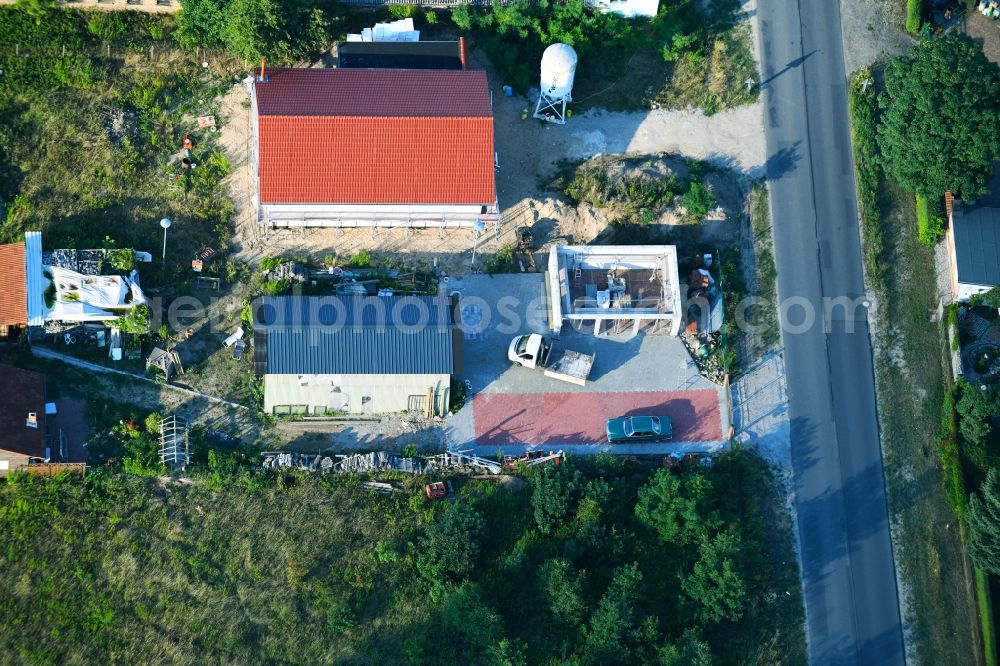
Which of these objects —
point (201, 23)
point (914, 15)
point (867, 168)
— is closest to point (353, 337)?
point (201, 23)

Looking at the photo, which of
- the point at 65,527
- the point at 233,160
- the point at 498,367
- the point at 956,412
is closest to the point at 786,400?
the point at 956,412

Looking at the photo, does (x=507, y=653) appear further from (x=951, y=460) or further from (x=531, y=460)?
(x=951, y=460)

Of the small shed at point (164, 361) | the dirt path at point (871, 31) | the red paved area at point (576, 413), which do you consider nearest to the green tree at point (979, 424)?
the red paved area at point (576, 413)

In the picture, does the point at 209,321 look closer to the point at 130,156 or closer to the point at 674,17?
the point at 130,156

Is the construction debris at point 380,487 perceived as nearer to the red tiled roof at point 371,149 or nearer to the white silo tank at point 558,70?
the red tiled roof at point 371,149

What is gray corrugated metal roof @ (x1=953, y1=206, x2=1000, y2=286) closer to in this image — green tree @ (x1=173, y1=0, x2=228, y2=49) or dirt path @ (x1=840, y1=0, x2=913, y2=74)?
dirt path @ (x1=840, y1=0, x2=913, y2=74)
